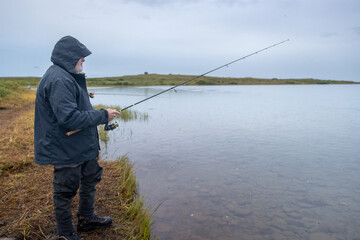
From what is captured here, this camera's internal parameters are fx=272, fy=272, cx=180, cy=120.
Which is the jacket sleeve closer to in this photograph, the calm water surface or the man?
the man

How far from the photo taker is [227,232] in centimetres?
444

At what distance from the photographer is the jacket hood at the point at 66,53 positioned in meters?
2.97

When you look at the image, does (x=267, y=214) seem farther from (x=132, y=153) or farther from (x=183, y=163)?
(x=132, y=153)

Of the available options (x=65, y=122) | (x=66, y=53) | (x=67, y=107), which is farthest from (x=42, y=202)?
(x=66, y=53)

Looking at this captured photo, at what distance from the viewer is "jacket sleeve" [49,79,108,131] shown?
2.78m

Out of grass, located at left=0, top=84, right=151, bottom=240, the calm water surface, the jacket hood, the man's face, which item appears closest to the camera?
the jacket hood

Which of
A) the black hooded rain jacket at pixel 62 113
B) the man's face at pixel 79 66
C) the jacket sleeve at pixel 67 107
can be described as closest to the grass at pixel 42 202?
the black hooded rain jacket at pixel 62 113

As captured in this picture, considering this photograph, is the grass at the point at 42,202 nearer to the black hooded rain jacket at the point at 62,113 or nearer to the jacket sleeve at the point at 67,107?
the black hooded rain jacket at the point at 62,113

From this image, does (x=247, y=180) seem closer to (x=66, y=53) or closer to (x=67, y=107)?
(x=67, y=107)

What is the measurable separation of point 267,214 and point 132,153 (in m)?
5.08

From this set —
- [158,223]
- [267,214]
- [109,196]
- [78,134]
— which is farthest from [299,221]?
[78,134]

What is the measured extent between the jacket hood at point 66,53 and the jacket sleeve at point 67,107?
0.25 meters

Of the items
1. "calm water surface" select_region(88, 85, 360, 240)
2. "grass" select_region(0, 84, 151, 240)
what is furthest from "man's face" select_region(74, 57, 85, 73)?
"calm water surface" select_region(88, 85, 360, 240)

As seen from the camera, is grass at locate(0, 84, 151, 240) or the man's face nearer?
the man's face
